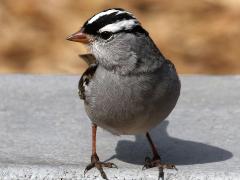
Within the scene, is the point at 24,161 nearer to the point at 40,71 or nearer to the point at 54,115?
the point at 54,115

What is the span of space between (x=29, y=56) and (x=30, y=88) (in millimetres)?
2738

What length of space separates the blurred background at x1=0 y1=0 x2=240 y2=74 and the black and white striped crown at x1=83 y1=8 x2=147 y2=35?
14.2 feet

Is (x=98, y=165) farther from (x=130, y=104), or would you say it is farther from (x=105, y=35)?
(x=105, y=35)

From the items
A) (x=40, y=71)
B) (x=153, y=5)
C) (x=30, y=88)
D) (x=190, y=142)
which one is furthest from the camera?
(x=153, y=5)

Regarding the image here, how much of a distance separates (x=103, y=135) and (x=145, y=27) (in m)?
4.11

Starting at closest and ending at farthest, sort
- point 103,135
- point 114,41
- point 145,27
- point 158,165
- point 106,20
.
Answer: point 106,20
point 114,41
point 158,165
point 103,135
point 145,27

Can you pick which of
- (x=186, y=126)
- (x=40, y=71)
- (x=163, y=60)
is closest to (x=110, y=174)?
(x=163, y=60)

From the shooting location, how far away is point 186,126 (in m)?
6.57

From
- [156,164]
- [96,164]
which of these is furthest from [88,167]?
[156,164]

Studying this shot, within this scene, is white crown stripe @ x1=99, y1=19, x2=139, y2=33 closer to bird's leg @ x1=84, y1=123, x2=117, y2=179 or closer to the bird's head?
the bird's head

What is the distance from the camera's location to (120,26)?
213 inches

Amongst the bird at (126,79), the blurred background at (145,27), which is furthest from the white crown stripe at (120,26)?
the blurred background at (145,27)

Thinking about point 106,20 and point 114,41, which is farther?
point 114,41

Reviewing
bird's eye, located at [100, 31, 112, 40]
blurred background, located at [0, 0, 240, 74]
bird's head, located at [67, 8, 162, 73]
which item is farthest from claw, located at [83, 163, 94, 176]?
blurred background, located at [0, 0, 240, 74]
